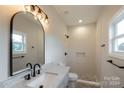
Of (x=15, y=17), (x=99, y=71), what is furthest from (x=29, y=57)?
(x=99, y=71)

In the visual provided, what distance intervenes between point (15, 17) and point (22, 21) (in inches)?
6.3

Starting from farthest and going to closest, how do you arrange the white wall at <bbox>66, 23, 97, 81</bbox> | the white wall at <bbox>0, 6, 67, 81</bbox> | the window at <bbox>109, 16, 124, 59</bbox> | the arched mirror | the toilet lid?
the white wall at <bbox>66, 23, 97, 81</bbox>, the toilet lid, the window at <bbox>109, 16, 124, 59</bbox>, the arched mirror, the white wall at <bbox>0, 6, 67, 81</bbox>

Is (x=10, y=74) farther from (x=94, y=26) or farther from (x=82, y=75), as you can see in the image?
(x=94, y=26)

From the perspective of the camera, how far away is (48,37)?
2.16 metres

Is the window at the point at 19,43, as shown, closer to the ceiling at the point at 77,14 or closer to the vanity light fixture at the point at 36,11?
the vanity light fixture at the point at 36,11

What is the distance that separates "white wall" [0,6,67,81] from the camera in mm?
1021

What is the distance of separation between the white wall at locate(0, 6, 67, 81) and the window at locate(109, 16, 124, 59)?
1186mm

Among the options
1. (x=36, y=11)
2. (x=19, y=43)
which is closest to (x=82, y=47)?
(x=36, y=11)

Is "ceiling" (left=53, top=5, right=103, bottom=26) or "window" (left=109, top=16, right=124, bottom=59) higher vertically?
"ceiling" (left=53, top=5, right=103, bottom=26)

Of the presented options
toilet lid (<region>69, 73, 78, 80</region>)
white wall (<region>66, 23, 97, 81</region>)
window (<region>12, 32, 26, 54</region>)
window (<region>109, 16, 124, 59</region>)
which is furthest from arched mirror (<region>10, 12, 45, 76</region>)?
window (<region>109, 16, 124, 59</region>)

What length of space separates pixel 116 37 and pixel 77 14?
1088 mm

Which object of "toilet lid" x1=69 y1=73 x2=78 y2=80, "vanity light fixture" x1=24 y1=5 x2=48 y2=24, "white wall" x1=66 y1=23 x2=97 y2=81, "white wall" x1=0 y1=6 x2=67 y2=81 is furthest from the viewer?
"white wall" x1=66 y1=23 x2=97 y2=81

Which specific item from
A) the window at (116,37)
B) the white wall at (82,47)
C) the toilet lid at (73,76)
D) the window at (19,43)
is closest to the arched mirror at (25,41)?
the window at (19,43)

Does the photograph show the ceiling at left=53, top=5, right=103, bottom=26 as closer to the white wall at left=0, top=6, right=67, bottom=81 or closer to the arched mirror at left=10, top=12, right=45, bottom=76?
the white wall at left=0, top=6, right=67, bottom=81
